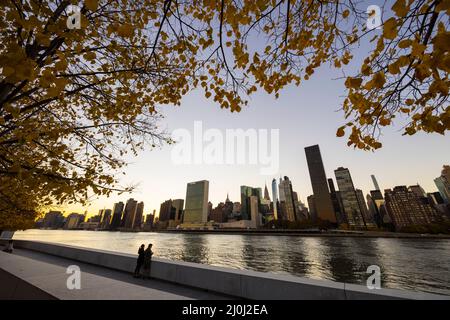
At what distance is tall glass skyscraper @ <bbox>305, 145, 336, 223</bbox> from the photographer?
14575cm

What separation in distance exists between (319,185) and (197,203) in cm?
9881

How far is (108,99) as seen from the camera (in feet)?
17.6

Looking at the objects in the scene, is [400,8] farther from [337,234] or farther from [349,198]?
[349,198]

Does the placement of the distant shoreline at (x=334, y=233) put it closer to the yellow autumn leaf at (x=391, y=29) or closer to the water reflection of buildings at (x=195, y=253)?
the water reflection of buildings at (x=195, y=253)

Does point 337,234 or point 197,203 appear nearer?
point 337,234

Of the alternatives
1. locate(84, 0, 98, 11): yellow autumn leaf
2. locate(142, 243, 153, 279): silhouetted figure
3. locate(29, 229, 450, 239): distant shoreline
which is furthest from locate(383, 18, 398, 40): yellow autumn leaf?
locate(29, 229, 450, 239): distant shoreline

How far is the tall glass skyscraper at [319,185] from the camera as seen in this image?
478 ft

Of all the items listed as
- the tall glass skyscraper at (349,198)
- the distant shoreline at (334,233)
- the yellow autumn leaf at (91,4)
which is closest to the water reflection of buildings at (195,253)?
the yellow autumn leaf at (91,4)

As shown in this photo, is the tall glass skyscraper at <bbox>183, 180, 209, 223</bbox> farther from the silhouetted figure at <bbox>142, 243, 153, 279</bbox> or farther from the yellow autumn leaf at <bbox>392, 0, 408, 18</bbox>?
the yellow autumn leaf at <bbox>392, 0, 408, 18</bbox>

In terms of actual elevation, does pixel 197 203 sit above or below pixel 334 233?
above

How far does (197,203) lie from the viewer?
170250mm

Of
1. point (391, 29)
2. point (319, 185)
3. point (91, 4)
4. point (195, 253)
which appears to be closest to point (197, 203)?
point (319, 185)

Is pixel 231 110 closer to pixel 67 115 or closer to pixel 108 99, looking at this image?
pixel 108 99
